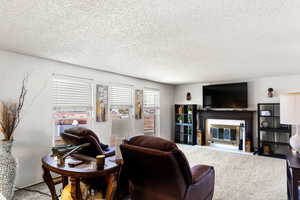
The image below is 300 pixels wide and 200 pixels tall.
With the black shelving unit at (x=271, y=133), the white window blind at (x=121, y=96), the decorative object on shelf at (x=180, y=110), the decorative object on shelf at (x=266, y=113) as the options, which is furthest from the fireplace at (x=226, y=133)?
the white window blind at (x=121, y=96)

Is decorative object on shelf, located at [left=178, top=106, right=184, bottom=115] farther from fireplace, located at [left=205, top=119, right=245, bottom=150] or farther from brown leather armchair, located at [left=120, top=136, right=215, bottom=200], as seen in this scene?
brown leather armchair, located at [left=120, top=136, right=215, bottom=200]

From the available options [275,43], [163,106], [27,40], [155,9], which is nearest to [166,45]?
[155,9]

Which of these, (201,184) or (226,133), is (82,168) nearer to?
(201,184)

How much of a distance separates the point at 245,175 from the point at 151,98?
369 centimetres

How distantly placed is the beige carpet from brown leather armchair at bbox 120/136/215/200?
1.17 meters

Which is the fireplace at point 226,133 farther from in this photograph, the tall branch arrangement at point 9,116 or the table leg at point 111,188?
the tall branch arrangement at point 9,116

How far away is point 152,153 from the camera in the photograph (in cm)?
176

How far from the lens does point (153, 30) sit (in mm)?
2252

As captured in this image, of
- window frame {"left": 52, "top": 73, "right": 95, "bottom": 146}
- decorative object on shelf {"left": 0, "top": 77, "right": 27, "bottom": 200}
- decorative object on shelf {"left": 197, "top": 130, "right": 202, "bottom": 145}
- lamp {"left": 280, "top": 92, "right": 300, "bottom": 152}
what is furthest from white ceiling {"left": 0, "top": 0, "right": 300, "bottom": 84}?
decorative object on shelf {"left": 197, "top": 130, "right": 202, "bottom": 145}

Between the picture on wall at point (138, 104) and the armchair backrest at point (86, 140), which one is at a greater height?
the picture on wall at point (138, 104)

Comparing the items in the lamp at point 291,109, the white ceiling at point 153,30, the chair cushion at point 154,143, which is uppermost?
the white ceiling at point 153,30

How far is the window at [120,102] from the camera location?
4977 millimetres

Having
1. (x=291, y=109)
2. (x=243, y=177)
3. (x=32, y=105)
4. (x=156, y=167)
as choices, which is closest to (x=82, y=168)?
(x=156, y=167)

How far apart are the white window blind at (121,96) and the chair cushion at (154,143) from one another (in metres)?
3.03
